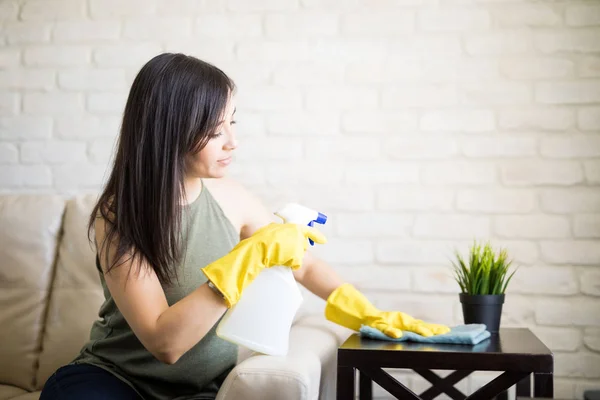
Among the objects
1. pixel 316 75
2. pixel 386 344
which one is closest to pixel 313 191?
pixel 316 75

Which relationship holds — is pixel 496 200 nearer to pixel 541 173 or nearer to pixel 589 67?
pixel 541 173

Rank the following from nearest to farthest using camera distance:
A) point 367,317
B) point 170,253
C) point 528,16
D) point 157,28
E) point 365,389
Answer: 1. point 170,253
2. point 367,317
3. point 365,389
4. point 528,16
5. point 157,28

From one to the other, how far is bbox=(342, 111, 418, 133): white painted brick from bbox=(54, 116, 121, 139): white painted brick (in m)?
0.73

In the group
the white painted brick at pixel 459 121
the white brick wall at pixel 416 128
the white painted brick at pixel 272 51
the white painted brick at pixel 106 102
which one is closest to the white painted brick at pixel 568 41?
the white brick wall at pixel 416 128

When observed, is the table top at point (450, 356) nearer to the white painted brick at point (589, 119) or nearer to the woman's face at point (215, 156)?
the woman's face at point (215, 156)

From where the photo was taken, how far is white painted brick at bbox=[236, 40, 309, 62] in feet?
6.88

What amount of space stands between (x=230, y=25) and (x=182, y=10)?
0.16 metres

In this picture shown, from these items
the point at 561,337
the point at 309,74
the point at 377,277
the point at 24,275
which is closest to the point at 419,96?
the point at 309,74

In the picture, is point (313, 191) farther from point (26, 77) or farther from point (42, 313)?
point (26, 77)

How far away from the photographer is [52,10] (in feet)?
7.41

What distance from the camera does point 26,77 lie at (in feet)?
7.45

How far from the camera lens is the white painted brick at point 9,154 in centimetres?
227

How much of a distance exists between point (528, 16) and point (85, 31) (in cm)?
134

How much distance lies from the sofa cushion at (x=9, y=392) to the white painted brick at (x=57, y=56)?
3.25 ft
